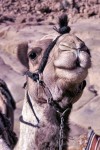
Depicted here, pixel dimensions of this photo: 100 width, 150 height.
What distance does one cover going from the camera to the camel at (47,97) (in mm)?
2828

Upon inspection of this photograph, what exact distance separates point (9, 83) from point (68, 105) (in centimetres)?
511

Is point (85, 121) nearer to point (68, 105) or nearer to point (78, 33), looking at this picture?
point (78, 33)

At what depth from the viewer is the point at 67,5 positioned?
11195 millimetres

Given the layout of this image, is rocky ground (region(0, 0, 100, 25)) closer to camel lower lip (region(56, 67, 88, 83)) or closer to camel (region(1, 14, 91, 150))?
camel (region(1, 14, 91, 150))

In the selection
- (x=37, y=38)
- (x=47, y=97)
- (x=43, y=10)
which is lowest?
(x=43, y=10)

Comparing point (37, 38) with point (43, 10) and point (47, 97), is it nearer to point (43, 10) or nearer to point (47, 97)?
point (43, 10)

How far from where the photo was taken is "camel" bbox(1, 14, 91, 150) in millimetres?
2828

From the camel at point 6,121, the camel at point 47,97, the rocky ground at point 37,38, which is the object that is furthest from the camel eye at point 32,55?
the rocky ground at point 37,38

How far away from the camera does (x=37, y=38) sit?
8.81 metres

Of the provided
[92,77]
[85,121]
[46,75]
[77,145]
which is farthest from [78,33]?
[46,75]

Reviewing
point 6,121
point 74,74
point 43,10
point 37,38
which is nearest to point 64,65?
point 74,74

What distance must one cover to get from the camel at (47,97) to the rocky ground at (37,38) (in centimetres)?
155

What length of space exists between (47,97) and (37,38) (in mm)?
5942

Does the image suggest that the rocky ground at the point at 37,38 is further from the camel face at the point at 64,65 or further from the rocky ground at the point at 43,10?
the camel face at the point at 64,65
